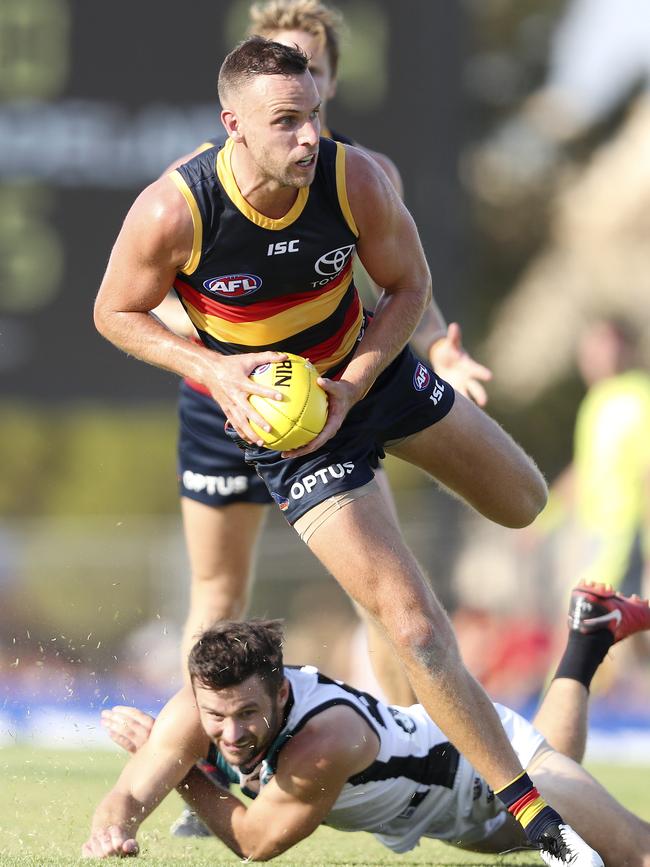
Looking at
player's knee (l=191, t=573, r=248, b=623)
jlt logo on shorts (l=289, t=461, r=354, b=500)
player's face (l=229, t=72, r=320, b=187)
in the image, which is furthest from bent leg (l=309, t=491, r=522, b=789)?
player's knee (l=191, t=573, r=248, b=623)

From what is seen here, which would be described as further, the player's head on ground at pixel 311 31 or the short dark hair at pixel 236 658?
the player's head on ground at pixel 311 31

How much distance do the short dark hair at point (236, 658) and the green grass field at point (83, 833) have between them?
2.06 feet

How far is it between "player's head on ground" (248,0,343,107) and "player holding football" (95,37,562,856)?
1483mm

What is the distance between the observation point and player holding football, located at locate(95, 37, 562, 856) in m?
4.75

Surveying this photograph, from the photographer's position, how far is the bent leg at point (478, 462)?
5.26 meters

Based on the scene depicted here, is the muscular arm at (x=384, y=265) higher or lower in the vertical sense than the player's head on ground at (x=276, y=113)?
lower

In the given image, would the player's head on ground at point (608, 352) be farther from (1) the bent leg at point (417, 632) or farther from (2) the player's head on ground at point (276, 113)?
(2) the player's head on ground at point (276, 113)

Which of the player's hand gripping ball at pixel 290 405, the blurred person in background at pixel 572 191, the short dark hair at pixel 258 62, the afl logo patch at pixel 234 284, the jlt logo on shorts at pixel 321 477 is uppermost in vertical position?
the short dark hair at pixel 258 62

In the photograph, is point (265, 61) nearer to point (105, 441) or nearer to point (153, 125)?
point (153, 125)

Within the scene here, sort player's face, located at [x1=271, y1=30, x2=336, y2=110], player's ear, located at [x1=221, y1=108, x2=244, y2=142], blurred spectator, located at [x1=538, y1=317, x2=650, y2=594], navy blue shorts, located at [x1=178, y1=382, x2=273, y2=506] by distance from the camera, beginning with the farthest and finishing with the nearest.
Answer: blurred spectator, located at [x1=538, y1=317, x2=650, y2=594]
navy blue shorts, located at [x1=178, y1=382, x2=273, y2=506]
player's face, located at [x1=271, y1=30, x2=336, y2=110]
player's ear, located at [x1=221, y1=108, x2=244, y2=142]

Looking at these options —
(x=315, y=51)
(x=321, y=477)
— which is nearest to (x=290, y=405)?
(x=321, y=477)

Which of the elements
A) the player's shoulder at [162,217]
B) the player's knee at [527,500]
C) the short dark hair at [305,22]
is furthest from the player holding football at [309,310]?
the short dark hair at [305,22]

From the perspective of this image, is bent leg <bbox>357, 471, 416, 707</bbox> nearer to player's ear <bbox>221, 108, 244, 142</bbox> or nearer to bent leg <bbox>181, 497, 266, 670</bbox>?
bent leg <bbox>181, 497, 266, 670</bbox>

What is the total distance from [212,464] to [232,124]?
1963 mm
